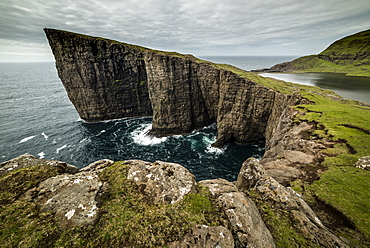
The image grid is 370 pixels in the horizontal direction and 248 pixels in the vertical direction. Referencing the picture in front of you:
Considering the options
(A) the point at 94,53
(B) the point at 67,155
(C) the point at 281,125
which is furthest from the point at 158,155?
(A) the point at 94,53

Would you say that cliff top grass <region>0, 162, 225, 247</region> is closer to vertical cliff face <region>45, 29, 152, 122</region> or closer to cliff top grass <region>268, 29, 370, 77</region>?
vertical cliff face <region>45, 29, 152, 122</region>

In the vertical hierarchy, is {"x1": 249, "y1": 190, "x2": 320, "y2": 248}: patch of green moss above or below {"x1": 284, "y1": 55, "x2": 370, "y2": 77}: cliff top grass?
A: below

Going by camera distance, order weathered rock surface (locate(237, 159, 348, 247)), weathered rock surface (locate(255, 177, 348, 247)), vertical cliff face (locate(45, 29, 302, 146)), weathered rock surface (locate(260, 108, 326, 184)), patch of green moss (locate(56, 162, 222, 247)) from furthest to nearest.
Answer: vertical cliff face (locate(45, 29, 302, 146)) → weathered rock surface (locate(260, 108, 326, 184)) → weathered rock surface (locate(237, 159, 348, 247)) → weathered rock surface (locate(255, 177, 348, 247)) → patch of green moss (locate(56, 162, 222, 247))

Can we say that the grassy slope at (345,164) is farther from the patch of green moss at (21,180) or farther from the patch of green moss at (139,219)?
the patch of green moss at (21,180)

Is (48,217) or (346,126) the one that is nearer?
(48,217)

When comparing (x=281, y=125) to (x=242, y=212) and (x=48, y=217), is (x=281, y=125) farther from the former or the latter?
(x=48, y=217)

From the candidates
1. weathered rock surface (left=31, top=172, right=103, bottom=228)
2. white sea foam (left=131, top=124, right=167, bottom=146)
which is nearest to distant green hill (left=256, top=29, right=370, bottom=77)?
white sea foam (left=131, top=124, right=167, bottom=146)
